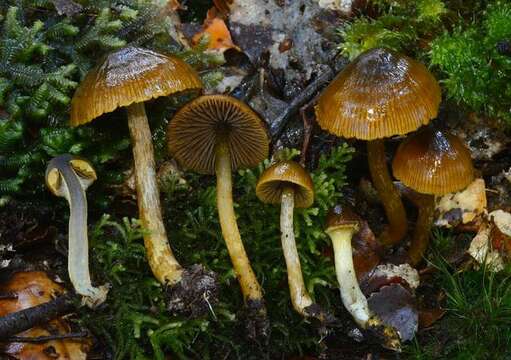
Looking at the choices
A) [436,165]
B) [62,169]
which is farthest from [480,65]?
[62,169]

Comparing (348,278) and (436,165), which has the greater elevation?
(436,165)

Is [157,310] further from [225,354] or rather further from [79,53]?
[79,53]

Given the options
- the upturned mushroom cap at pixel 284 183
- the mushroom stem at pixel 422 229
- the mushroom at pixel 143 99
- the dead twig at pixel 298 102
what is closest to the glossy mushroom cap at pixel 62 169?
the mushroom at pixel 143 99

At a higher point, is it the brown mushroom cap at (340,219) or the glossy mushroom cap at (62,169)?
the glossy mushroom cap at (62,169)

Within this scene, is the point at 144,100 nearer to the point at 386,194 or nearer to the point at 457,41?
the point at 386,194

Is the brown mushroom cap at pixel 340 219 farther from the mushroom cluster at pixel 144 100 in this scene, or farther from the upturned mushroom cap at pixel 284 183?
the mushroom cluster at pixel 144 100

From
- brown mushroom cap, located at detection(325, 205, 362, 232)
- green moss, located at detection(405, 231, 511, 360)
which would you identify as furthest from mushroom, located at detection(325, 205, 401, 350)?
green moss, located at detection(405, 231, 511, 360)

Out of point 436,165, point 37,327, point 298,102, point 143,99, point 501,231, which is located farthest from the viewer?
point 298,102
